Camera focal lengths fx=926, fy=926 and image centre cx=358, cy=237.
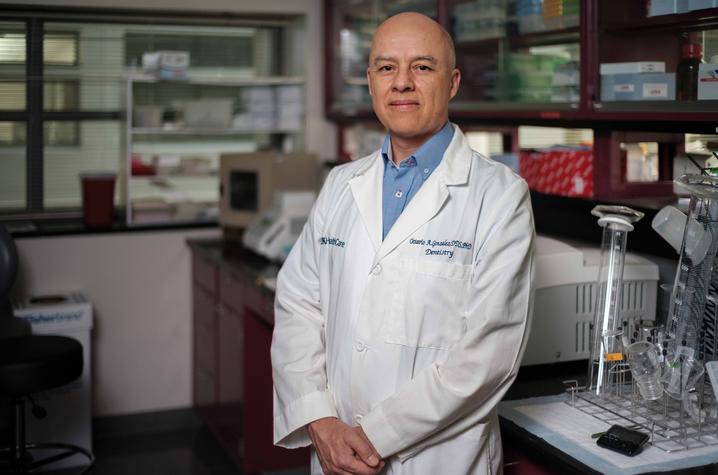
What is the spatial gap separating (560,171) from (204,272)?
2075 mm

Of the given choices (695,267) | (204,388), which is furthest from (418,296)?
(204,388)

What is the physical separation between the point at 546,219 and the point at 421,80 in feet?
4.60

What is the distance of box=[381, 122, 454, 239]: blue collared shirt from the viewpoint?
2.05 metres

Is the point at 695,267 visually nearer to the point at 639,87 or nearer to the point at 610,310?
the point at 610,310

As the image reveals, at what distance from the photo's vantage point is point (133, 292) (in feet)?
15.5

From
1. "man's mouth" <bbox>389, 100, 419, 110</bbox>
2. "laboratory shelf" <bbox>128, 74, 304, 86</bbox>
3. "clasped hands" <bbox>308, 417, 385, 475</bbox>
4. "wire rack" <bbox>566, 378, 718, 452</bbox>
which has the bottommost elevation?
"clasped hands" <bbox>308, 417, 385, 475</bbox>

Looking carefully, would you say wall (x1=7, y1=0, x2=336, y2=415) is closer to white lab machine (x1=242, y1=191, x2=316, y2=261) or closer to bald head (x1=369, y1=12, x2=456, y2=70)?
white lab machine (x1=242, y1=191, x2=316, y2=261)

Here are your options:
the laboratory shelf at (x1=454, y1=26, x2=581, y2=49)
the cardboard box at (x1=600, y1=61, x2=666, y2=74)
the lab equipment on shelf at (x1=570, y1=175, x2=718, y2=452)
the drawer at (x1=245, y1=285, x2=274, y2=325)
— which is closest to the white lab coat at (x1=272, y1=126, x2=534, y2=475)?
the lab equipment on shelf at (x1=570, y1=175, x2=718, y2=452)

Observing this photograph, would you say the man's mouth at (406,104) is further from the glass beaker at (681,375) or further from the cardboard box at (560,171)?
the cardboard box at (560,171)

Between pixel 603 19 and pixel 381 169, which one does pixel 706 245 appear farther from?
pixel 603 19

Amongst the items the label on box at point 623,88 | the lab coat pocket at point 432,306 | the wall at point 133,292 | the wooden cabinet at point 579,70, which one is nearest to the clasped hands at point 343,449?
the lab coat pocket at point 432,306

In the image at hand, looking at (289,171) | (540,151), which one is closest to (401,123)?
(540,151)

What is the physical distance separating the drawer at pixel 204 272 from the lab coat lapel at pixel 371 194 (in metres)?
2.27

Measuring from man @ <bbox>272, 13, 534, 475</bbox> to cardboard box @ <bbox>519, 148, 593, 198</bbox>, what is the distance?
103 cm
